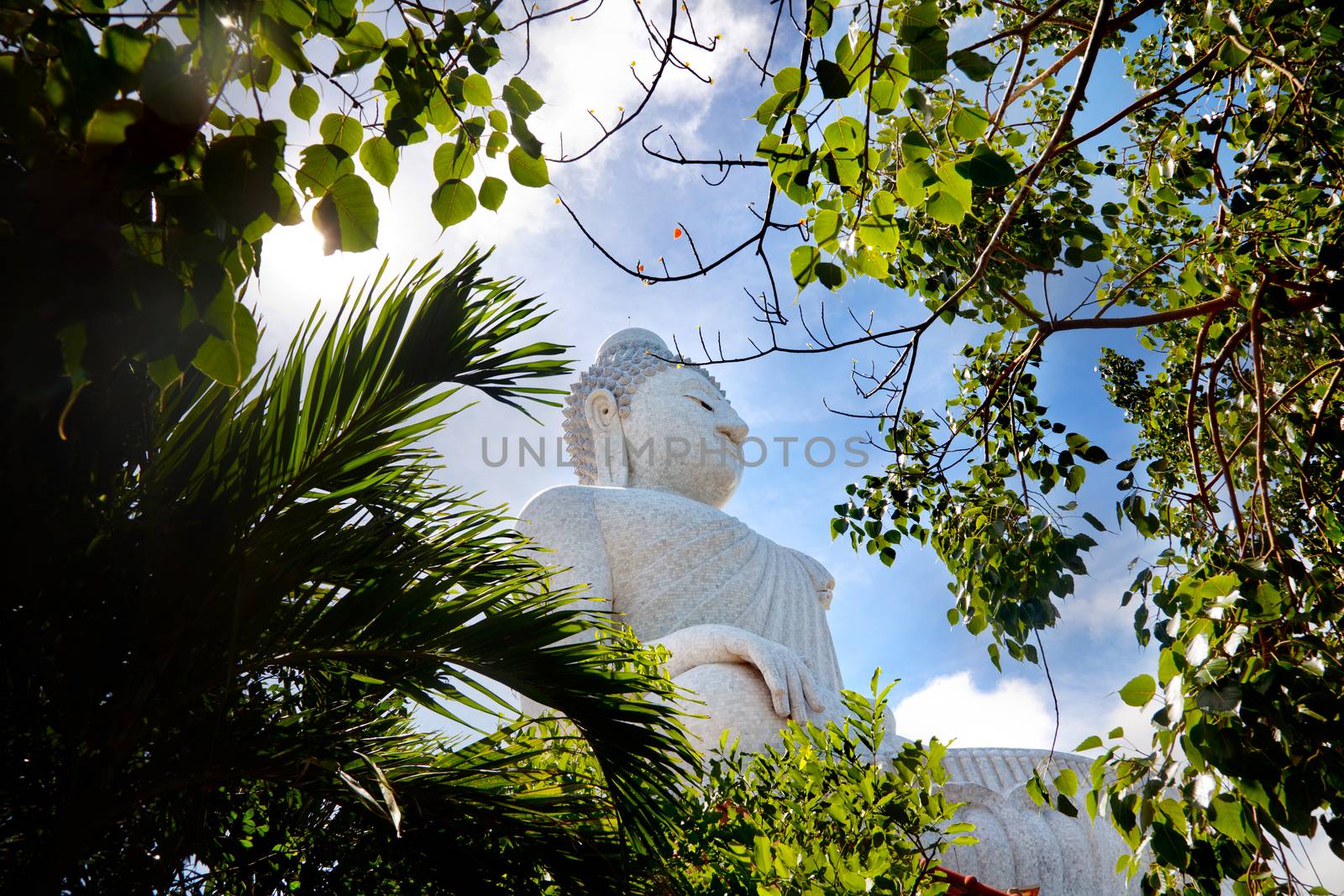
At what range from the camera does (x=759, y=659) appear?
522cm

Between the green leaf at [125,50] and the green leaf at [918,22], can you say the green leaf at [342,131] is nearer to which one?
the green leaf at [125,50]

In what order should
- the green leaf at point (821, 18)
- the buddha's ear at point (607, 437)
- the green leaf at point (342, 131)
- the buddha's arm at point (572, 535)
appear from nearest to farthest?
the green leaf at point (342, 131), the green leaf at point (821, 18), the buddha's arm at point (572, 535), the buddha's ear at point (607, 437)

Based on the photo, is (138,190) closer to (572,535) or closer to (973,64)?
(973,64)

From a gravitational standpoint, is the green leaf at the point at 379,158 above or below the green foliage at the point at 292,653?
above

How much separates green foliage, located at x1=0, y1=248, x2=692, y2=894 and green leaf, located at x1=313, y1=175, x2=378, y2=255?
709 mm

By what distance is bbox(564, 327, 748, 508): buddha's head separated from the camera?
23.9 feet

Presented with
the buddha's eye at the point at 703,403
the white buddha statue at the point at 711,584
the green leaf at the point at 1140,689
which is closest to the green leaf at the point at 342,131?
the green leaf at the point at 1140,689

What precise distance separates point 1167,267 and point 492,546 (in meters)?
2.20

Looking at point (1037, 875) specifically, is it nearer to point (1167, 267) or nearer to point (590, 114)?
point (1167, 267)

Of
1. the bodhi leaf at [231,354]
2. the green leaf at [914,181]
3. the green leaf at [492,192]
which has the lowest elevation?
the bodhi leaf at [231,354]

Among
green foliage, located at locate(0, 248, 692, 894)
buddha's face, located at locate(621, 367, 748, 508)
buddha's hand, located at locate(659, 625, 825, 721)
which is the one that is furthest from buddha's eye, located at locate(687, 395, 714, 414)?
green foliage, located at locate(0, 248, 692, 894)

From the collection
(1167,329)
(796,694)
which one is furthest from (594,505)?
(1167,329)

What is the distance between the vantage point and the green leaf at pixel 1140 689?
1.77 meters

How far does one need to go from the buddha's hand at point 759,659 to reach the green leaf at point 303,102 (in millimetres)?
4006
